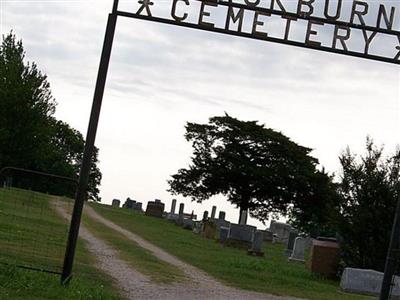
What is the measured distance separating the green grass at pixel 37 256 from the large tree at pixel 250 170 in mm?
42048

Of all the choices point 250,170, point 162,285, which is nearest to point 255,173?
point 250,170

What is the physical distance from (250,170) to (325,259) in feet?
129

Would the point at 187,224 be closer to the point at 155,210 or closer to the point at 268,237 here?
the point at 268,237

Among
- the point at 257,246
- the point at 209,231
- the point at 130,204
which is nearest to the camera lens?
the point at 257,246

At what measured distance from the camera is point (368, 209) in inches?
958

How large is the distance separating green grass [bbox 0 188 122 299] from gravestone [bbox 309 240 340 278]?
22.0 feet

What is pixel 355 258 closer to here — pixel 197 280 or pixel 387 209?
pixel 387 209

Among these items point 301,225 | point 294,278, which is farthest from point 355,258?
point 301,225

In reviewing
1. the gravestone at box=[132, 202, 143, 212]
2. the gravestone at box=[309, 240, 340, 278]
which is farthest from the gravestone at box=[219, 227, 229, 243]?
the gravestone at box=[132, 202, 143, 212]

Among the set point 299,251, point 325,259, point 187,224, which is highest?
point 187,224

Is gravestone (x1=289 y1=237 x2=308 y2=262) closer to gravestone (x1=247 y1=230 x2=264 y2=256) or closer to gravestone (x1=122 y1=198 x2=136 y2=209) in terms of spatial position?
gravestone (x1=247 y1=230 x2=264 y2=256)

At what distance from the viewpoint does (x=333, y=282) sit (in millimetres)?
23141

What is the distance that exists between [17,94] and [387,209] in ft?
86.7

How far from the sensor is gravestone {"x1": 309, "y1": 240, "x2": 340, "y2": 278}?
79.7 feet
